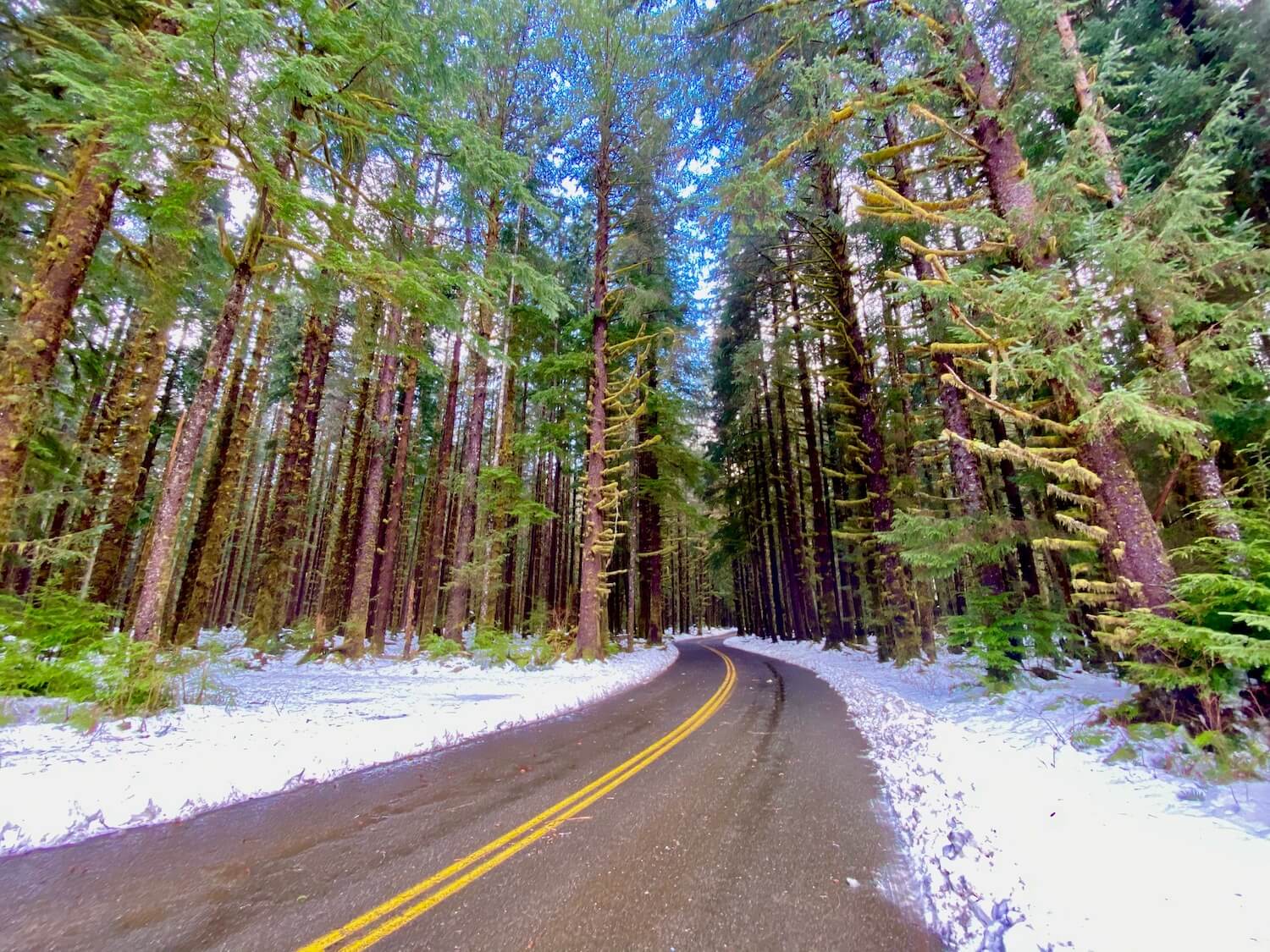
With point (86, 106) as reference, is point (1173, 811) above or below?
below

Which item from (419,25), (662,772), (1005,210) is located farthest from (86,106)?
(1005,210)

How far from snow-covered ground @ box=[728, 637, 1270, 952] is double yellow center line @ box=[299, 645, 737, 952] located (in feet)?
9.71

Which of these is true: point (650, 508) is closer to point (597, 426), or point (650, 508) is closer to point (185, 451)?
point (597, 426)

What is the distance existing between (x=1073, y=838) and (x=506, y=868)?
4241mm

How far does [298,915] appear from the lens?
3.01 m

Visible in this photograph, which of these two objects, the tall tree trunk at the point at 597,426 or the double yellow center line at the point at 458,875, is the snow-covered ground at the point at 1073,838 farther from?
the tall tree trunk at the point at 597,426

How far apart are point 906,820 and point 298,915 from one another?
4.95 meters

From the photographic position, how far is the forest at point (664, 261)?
19.5ft

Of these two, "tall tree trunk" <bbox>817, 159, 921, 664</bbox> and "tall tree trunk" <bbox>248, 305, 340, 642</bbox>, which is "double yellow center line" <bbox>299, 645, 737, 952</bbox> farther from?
"tall tree trunk" <bbox>248, 305, 340, 642</bbox>

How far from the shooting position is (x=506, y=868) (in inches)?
144

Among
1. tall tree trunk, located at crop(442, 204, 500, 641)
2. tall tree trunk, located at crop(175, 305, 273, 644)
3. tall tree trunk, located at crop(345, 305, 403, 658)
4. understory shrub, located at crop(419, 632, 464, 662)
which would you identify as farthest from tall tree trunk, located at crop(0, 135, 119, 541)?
understory shrub, located at crop(419, 632, 464, 662)

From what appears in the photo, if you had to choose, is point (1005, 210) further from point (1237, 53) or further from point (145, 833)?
point (145, 833)

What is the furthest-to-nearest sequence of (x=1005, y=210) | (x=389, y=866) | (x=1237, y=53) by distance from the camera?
(x=1237, y=53), (x=1005, y=210), (x=389, y=866)

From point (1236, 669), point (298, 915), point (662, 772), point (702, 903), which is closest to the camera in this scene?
point (298, 915)
